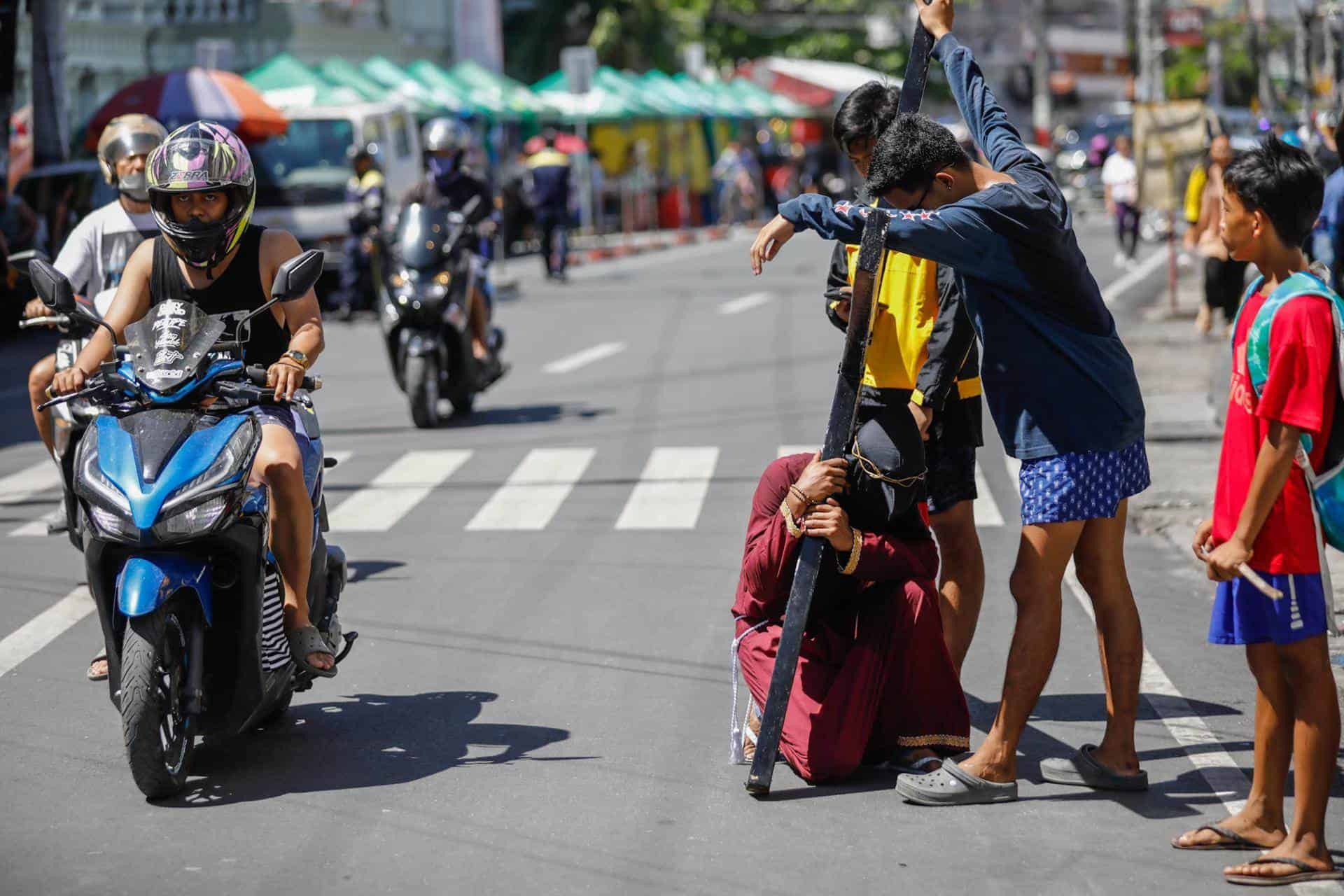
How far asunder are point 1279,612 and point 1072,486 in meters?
0.78

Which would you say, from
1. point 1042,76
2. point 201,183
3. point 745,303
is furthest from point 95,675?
point 1042,76

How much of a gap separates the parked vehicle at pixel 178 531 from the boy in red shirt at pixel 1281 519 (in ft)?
8.12

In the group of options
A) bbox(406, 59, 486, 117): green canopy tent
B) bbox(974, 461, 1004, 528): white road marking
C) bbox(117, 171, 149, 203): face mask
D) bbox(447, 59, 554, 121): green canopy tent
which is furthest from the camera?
bbox(447, 59, 554, 121): green canopy tent

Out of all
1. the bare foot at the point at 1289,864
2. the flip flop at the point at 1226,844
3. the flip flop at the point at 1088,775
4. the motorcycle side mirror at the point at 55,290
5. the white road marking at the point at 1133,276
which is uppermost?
the motorcycle side mirror at the point at 55,290

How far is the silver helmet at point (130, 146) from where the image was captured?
7598 mm

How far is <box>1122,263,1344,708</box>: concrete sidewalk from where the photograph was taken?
9531mm

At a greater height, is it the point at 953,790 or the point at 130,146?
the point at 130,146

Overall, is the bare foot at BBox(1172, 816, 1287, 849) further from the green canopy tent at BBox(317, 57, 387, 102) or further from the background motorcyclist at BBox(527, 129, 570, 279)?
the green canopy tent at BBox(317, 57, 387, 102)

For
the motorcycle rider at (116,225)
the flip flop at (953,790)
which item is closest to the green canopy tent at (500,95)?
the motorcycle rider at (116,225)

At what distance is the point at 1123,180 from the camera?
2781 cm

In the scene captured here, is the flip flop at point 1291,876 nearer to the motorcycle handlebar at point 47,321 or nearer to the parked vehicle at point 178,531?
the parked vehicle at point 178,531

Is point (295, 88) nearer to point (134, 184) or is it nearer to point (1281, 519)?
point (134, 184)

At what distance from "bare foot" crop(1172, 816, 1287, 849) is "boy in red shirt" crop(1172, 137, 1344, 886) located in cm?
3

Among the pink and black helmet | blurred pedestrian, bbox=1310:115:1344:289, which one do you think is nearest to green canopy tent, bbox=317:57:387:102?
blurred pedestrian, bbox=1310:115:1344:289
